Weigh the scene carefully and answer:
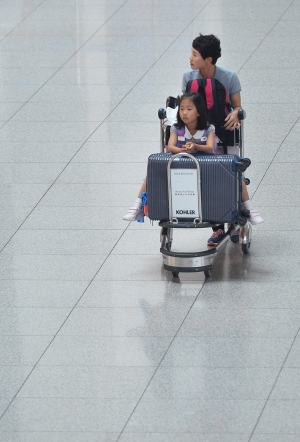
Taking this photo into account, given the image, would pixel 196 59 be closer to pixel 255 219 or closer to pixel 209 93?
pixel 209 93

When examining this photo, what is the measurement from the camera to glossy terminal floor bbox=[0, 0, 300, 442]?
5.14 metres

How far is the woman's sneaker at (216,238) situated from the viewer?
22.8 feet

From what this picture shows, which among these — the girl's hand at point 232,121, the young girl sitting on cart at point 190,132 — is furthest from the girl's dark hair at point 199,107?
the girl's hand at point 232,121

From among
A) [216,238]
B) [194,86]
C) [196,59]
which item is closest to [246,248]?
[216,238]

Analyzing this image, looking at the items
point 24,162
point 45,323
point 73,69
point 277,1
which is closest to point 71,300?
point 45,323

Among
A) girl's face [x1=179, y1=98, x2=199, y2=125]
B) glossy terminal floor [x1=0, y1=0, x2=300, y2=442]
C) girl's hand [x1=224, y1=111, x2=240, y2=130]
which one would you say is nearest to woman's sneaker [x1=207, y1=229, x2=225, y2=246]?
glossy terminal floor [x1=0, y1=0, x2=300, y2=442]

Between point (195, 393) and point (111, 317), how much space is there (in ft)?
3.36

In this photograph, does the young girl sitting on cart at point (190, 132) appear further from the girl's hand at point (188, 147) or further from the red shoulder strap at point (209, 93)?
the red shoulder strap at point (209, 93)

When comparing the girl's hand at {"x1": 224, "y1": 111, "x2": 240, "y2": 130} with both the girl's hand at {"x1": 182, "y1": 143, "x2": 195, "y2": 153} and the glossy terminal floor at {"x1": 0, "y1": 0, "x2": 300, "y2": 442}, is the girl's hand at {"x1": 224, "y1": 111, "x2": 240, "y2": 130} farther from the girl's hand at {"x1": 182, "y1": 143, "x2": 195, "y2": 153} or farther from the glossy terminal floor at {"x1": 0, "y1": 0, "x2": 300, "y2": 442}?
the glossy terminal floor at {"x1": 0, "y1": 0, "x2": 300, "y2": 442}

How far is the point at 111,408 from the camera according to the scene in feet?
16.9

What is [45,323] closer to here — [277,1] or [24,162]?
[24,162]

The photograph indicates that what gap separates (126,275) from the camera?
6680 millimetres

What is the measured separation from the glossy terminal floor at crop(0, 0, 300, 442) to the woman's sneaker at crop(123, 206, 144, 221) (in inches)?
11.8

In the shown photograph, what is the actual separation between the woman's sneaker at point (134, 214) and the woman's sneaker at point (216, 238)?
19.6 inches
